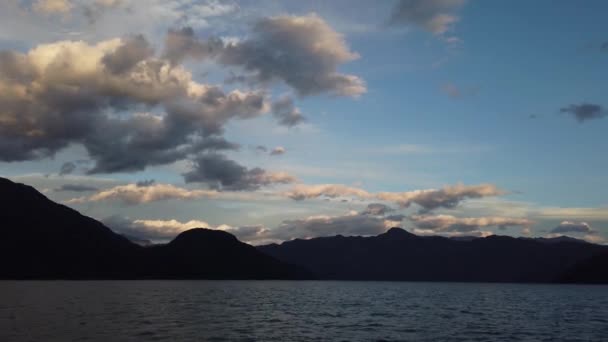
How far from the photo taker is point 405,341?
66.9m

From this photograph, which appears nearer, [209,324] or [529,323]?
[209,324]

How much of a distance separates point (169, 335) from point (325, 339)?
20017 mm

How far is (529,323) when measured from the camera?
9688 cm

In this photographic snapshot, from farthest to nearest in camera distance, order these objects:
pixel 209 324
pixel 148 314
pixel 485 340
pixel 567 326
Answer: pixel 148 314, pixel 567 326, pixel 209 324, pixel 485 340

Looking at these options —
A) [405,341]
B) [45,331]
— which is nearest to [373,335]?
[405,341]

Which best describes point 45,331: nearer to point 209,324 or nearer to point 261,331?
point 209,324

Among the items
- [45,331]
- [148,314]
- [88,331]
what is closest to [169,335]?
[88,331]

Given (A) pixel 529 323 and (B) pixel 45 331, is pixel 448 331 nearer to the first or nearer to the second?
(A) pixel 529 323

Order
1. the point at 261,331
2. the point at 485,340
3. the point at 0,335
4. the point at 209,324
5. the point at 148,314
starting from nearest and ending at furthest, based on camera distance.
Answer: the point at 0,335
the point at 485,340
the point at 261,331
the point at 209,324
the point at 148,314

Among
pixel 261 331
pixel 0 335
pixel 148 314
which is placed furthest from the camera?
pixel 148 314

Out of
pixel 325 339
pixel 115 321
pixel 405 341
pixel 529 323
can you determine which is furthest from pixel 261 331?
pixel 529 323

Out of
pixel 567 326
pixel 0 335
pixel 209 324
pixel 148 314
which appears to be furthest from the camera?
pixel 148 314

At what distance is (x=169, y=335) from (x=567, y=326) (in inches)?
2703

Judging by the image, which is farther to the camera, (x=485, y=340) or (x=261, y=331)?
(x=261, y=331)
